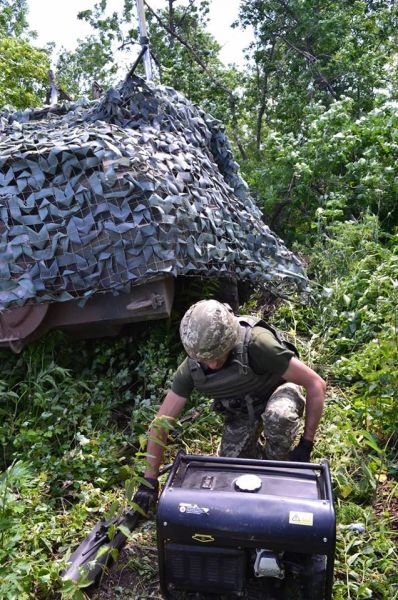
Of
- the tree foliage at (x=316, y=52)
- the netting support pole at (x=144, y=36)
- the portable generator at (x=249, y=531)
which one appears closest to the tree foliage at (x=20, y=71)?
the tree foliage at (x=316, y=52)

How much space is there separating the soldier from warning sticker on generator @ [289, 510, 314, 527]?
86 centimetres

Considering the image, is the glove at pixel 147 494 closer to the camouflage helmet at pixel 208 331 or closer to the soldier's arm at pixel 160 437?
the soldier's arm at pixel 160 437

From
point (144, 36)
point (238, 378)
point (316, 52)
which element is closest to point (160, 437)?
point (238, 378)

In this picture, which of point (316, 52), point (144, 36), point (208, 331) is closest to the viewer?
point (208, 331)

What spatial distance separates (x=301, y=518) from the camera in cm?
224

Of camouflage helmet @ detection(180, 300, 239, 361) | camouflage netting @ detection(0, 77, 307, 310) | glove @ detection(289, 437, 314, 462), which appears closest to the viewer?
camouflage helmet @ detection(180, 300, 239, 361)

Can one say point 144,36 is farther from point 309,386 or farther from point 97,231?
point 309,386

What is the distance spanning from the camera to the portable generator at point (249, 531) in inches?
88.7

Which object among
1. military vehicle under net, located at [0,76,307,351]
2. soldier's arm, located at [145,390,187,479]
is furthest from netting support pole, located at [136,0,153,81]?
soldier's arm, located at [145,390,187,479]

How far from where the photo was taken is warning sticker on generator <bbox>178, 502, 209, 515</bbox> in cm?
232

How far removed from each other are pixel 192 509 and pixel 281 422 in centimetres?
90

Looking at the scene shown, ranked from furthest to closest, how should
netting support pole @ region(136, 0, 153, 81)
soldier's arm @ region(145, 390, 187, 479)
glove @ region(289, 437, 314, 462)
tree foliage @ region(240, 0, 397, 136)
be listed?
1. tree foliage @ region(240, 0, 397, 136)
2. netting support pole @ region(136, 0, 153, 81)
3. glove @ region(289, 437, 314, 462)
4. soldier's arm @ region(145, 390, 187, 479)

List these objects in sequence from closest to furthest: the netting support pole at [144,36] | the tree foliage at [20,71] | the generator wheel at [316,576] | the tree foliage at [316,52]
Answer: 1. the generator wheel at [316,576]
2. the netting support pole at [144,36]
3. the tree foliage at [316,52]
4. the tree foliage at [20,71]

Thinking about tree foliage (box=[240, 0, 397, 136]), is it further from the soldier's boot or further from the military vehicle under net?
the soldier's boot
